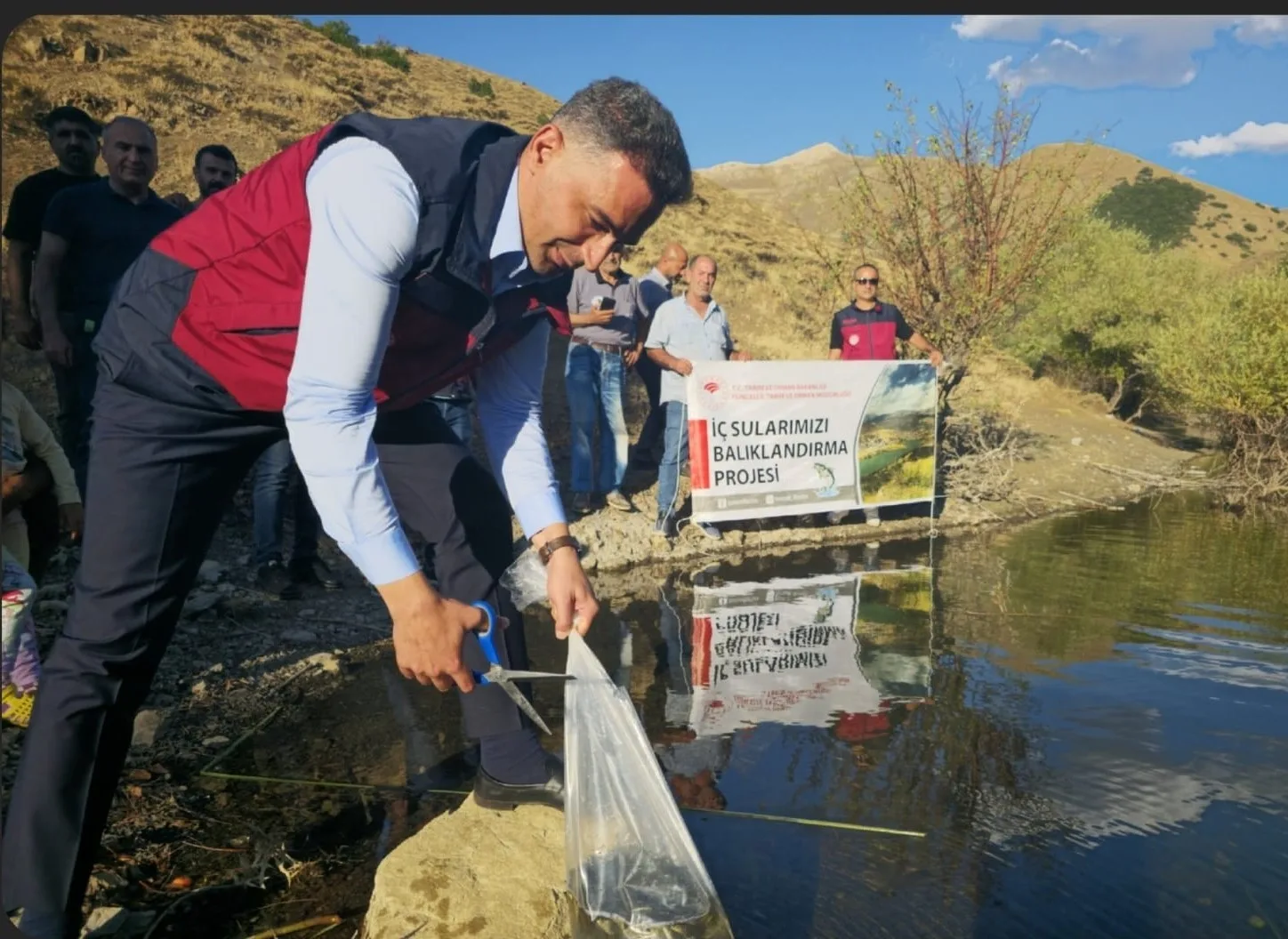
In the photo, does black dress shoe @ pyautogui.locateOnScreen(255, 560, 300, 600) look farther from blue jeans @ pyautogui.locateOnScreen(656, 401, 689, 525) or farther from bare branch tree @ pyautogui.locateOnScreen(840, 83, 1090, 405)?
bare branch tree @ pyautogui.locateOnScreen(840, 83, 1090, 405)

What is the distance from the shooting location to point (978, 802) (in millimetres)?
3369

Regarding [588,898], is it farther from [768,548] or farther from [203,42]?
[203,42]

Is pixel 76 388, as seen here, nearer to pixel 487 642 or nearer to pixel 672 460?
pixel 487 642

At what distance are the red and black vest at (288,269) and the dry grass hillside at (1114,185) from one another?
6554cm

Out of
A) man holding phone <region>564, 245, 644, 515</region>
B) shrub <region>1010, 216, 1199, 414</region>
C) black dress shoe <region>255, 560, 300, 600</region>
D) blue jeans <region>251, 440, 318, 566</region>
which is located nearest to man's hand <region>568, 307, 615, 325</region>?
man holding phone <region>564, 245, 644, 515</region>

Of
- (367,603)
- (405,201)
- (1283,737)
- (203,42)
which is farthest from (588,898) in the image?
(203,42)

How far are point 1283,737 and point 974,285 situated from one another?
728 cm

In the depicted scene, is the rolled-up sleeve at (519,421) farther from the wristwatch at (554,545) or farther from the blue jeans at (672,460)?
the blue jeans at (672,460)

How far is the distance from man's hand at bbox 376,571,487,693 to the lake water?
1.24 meters

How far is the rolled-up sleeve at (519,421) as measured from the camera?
107 inches

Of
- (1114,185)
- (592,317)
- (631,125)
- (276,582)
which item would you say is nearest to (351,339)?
(631,125)

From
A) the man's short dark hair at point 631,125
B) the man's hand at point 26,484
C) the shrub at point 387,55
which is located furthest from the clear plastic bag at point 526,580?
the shrub at point 387,55

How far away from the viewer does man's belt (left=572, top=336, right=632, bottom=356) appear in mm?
7949

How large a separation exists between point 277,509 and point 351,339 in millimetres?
4111
